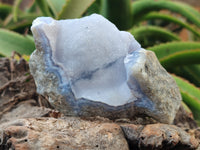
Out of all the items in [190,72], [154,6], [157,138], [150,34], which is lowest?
[190,72]

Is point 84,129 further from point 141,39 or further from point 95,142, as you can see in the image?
point 141,39

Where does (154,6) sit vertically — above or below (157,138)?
below

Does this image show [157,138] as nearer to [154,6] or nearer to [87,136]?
[87,136]

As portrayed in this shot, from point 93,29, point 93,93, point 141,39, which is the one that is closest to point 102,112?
point 93,93

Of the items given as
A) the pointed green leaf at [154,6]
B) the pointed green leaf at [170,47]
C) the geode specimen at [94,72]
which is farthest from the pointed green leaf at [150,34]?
the geode specimen at [94,72]

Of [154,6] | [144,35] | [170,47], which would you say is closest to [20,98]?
[170,47]

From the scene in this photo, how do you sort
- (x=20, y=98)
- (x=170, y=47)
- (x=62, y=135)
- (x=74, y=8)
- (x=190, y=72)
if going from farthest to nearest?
(x=190, y=72)
(x=170, y=47)
(x=74, y=8)
(x=20, y=98)
(x=62, y=135)

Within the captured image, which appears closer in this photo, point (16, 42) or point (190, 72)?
point (16, 42)
